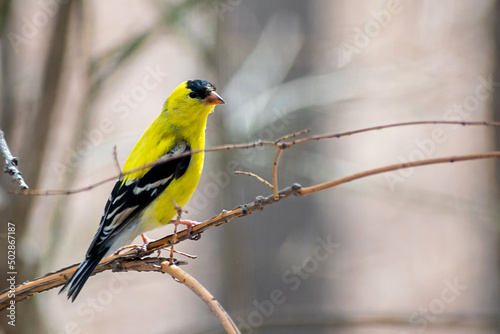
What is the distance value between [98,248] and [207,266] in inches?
227

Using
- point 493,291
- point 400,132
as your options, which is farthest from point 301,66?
point 400,132

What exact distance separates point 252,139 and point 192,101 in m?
2.31

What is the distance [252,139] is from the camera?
5.59 m

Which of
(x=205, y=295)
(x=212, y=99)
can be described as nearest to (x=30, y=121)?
(x=212, y=99)

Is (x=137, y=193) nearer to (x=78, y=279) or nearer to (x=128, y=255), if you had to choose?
(x=78, y=279)

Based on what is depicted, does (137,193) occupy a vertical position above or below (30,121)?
below

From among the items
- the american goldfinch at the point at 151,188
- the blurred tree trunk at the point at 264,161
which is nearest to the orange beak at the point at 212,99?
the american goldfinch at the point at 151,188

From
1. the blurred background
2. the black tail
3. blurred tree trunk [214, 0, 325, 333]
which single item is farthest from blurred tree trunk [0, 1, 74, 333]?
blurred tree trunk [214, 0, 325, 333]

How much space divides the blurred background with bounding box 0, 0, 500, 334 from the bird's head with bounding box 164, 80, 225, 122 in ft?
3.41

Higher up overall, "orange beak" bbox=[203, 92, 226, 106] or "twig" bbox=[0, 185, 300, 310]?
"orange beak" bbox=[203, 92, 226, 106]

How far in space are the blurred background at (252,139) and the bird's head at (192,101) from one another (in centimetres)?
104

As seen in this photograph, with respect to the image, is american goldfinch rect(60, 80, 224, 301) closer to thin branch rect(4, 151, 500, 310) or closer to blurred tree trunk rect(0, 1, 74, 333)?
thin branch rect(4, 151, 500, 310)

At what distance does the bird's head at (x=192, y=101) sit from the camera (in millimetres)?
3252

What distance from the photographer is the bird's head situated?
3.25 metres
